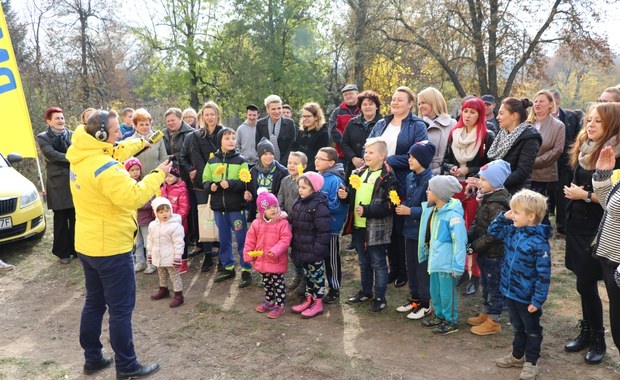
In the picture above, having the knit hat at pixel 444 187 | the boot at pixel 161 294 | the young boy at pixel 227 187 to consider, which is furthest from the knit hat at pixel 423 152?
the boot at pixel 161 294

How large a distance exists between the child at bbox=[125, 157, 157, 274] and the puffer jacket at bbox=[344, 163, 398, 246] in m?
2.94

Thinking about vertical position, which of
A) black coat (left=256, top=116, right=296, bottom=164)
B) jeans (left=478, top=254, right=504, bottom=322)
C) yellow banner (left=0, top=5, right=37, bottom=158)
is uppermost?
yellow banner (left=0, top=5, right=37, bottom=158)

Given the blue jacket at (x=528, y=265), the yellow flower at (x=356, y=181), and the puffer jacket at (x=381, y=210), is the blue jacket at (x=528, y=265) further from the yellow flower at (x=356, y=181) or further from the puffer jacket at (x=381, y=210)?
the yellow flower at (x=356, y=181)

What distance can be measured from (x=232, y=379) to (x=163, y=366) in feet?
2.22

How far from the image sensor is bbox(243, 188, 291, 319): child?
15.4 feet

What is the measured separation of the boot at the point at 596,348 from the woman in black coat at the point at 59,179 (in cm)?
659

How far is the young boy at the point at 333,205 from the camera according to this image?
195 inches

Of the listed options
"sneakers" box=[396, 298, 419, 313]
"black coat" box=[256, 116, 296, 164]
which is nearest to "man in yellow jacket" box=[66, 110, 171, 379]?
"sneakers" box=[396, 298, 419, 313]

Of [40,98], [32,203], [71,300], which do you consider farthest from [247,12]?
[71,300]

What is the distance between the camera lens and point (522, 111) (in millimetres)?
4527

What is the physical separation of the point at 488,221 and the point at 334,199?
160 cm

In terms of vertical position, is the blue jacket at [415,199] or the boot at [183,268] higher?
the blue jacket at [415,199]

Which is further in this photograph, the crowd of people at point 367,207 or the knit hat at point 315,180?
the knit hat at point 315,180

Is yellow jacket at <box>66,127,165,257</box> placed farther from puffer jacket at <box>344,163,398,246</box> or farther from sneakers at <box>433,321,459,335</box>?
sneakers at <box>433,321,459,335</box>
